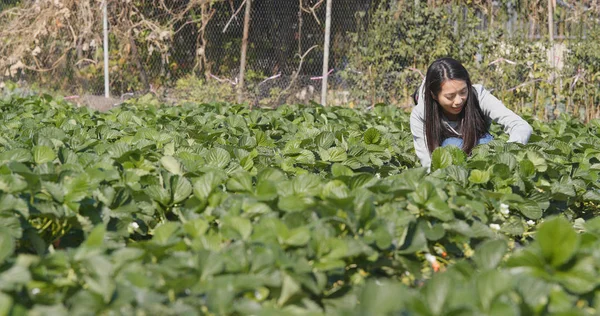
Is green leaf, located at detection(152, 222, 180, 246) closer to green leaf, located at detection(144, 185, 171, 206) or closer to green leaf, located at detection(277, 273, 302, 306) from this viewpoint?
green leaf, located at detection(277, 273, 302, 306)

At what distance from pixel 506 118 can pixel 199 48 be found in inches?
285

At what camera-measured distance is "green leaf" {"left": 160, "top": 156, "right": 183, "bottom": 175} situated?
313cm

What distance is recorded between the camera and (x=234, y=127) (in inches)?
209

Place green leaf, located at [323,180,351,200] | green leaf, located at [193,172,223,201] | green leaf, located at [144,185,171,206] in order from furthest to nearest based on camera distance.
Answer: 1. green leaf, located at [144,185,171,206]
2. green leaf, located at [193,172,223,201]
3. green leaf, located at [323,180,351,200]

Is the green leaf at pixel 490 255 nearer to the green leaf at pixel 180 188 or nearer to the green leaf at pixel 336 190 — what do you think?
the green leaf at pixel 336 190

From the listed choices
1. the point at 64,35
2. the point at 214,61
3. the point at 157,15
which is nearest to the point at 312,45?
the point at 214,61

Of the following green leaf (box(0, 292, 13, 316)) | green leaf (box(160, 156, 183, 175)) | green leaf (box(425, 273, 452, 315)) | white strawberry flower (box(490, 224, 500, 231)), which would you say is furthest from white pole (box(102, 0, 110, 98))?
green leaf (box(425, 273, 452, 315))

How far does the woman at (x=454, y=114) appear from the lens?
4531 mm

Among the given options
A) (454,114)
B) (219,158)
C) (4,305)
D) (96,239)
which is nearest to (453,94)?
(454,114)

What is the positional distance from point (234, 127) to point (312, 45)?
20.2ft

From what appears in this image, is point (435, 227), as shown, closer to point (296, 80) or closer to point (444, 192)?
point (444, 192)

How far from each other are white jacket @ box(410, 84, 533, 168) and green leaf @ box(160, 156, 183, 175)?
185 cm

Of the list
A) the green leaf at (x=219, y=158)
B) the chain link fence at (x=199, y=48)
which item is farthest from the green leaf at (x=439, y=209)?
the chain link fence at (x=199, y=48)

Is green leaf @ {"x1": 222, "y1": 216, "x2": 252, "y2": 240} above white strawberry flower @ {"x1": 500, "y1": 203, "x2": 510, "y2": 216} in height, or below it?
above
